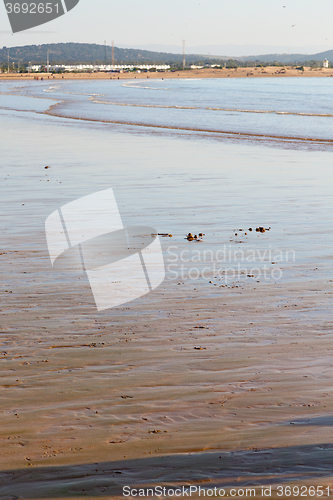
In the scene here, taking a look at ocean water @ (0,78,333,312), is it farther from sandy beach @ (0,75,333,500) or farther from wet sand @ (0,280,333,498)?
wet sand @ (0,280,333,498)

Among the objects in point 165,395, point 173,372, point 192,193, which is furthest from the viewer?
point 192,193

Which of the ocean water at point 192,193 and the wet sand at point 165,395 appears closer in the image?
the wet sand at point 165,395

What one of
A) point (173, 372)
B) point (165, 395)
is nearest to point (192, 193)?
point (173, 372)

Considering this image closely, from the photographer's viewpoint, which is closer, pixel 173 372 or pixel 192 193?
pixel 173 372

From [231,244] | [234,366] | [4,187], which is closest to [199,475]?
[234,366]

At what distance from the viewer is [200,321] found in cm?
511

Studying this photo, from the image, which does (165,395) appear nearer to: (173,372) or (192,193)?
(173,372)

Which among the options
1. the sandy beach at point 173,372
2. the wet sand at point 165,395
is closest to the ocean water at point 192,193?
the sandy beach at point 173,372

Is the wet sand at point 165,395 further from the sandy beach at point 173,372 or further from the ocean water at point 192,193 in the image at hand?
the ocean water at point 192,193

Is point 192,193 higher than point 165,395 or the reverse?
higher

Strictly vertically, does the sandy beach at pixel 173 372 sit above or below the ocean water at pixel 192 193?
below

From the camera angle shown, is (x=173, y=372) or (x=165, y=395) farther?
(x=173, y=372)

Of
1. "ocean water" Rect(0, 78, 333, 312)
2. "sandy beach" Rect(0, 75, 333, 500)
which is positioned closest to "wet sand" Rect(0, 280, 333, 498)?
"sandy beach" Rect(0, 75, 333, 500)

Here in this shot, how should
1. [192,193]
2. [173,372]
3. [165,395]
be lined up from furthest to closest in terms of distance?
1. [192,193]
2. [173,372]
3. [165,395]
